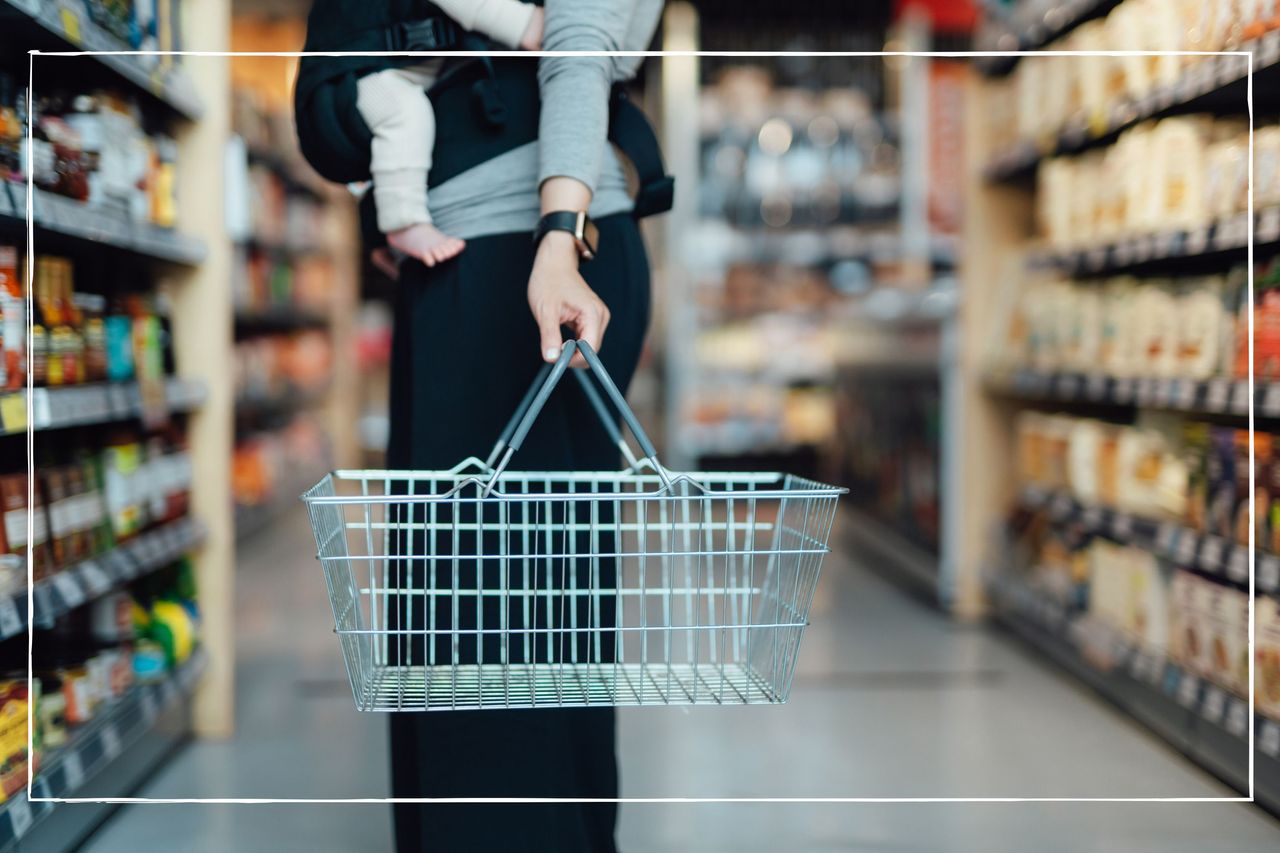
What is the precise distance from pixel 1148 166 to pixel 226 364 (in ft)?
7.08

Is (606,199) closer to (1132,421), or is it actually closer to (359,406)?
(1132,421)

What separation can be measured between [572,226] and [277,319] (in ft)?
17.7

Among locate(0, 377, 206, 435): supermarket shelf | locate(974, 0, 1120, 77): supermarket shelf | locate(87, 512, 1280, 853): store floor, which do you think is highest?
locate(974, 0, 1120, 77): supermarket shelf

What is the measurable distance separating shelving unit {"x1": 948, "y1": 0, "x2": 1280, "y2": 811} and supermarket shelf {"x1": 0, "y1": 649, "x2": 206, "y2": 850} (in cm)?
189

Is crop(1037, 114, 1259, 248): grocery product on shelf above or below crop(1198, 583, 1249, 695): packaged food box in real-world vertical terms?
above

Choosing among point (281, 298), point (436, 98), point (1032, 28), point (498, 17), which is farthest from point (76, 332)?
point (281, 298)

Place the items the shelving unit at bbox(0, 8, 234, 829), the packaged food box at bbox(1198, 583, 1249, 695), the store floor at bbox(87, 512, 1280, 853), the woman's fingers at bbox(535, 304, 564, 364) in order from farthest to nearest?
the packaged food box at bbox(1198, 583, 1249, 695) < the store floor at bbox(87, 512, 1280, 853) < the shelving unit at bbox(0, 8, 234, 829) < the woman's fingers at bbox(535, 304, 564, 364)

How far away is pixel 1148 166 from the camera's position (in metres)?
2.97

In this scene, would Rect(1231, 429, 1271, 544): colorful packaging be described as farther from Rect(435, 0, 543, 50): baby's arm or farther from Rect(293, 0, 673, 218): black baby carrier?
Rect(435, 0, 543, 50): baby's arm

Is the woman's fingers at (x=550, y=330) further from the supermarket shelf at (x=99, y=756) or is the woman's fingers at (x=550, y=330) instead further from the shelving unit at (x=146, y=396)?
the supermarket shelf at (x=99, y=756)

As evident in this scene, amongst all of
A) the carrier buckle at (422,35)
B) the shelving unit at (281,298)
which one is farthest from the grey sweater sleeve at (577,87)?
the shelving unit at (281,298)

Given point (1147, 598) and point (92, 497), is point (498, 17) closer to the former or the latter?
point (92, 497)

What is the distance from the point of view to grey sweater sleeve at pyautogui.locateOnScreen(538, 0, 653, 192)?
1.58m

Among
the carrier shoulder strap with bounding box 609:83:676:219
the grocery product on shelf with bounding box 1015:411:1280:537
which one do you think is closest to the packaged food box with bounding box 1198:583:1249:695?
the grocery product on shelf with bounding box 1015:411:1280:537
